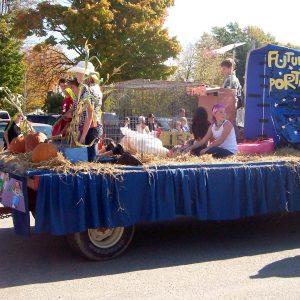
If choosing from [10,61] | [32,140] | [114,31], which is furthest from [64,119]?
[10,61]

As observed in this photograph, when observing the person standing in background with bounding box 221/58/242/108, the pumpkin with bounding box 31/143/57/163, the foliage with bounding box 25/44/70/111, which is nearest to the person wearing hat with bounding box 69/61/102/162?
the pumpkin with bounding box 31/143/57/163

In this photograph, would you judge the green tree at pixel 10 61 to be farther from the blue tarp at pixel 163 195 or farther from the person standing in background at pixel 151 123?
the blue tarp at pixel 163 195

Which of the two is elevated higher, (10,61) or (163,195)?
(10,61)

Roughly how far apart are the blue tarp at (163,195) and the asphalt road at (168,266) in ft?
1.60

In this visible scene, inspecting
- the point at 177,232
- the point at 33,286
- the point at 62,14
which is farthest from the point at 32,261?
the point at 62,14

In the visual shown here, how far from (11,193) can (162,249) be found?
2024 millimetres

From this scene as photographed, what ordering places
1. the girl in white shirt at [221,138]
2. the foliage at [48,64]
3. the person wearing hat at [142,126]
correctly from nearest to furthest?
the girl in white shirt at [221,138] < the person wearing hat at [142,126] < the foliage at [48,64]

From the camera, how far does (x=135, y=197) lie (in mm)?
6438

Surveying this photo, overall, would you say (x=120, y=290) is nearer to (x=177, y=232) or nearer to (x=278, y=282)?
(x=278, y=282)

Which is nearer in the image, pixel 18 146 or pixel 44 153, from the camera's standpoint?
pixel 44 153

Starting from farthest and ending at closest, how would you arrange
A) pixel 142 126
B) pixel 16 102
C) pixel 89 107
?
pixel 142 126, pixel 16 102, pixel 89 107

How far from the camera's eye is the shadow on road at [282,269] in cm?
598

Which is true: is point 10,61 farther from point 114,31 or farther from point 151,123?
point 151,123

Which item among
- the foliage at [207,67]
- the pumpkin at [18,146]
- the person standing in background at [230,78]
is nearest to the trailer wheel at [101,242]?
the pumpkin at [18,146]
